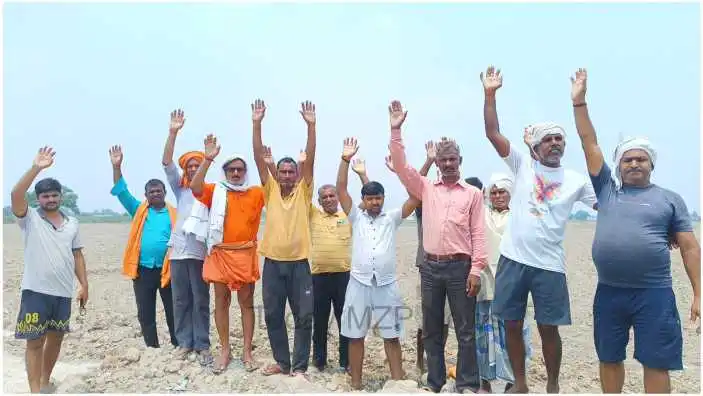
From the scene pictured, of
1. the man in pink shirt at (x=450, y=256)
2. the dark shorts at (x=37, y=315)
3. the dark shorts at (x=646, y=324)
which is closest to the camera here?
the dark shorts at (x=646, y=324)

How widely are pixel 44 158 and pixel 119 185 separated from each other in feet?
4.20

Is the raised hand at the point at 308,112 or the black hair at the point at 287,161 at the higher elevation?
the raised hand at the point at 308,112

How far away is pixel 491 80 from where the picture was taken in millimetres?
4445

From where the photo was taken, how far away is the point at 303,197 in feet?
17.0

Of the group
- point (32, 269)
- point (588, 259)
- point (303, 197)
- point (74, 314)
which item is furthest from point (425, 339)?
point (588, 259)

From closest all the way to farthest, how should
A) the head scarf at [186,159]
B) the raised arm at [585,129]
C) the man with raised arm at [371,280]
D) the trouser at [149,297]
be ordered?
1. the raised arm at [585,129]
2. the man with raised arm at [371,280]
3. the head scarf at [186,159]
4. the trouser at [149,297]

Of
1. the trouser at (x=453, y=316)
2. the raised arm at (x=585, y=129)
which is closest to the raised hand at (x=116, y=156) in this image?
the trouser at (x=453, y=316)

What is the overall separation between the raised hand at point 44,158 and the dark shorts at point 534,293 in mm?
4041

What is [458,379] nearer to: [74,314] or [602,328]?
[602,328]

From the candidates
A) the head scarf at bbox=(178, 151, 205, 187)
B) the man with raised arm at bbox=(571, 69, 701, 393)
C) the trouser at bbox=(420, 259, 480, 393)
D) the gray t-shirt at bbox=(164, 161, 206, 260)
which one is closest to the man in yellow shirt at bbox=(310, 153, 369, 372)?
the trouser at bbox=(420, 259, 480, 393)

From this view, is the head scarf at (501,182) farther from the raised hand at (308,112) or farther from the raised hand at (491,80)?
the raised hand at (308,112)

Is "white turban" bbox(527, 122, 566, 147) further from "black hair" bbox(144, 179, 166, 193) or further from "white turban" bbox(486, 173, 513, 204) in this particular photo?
"black hair" bbox(144, 179, 166, 193)

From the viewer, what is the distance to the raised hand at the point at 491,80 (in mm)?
4406

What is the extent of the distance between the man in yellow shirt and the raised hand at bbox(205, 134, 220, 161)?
116 cm
